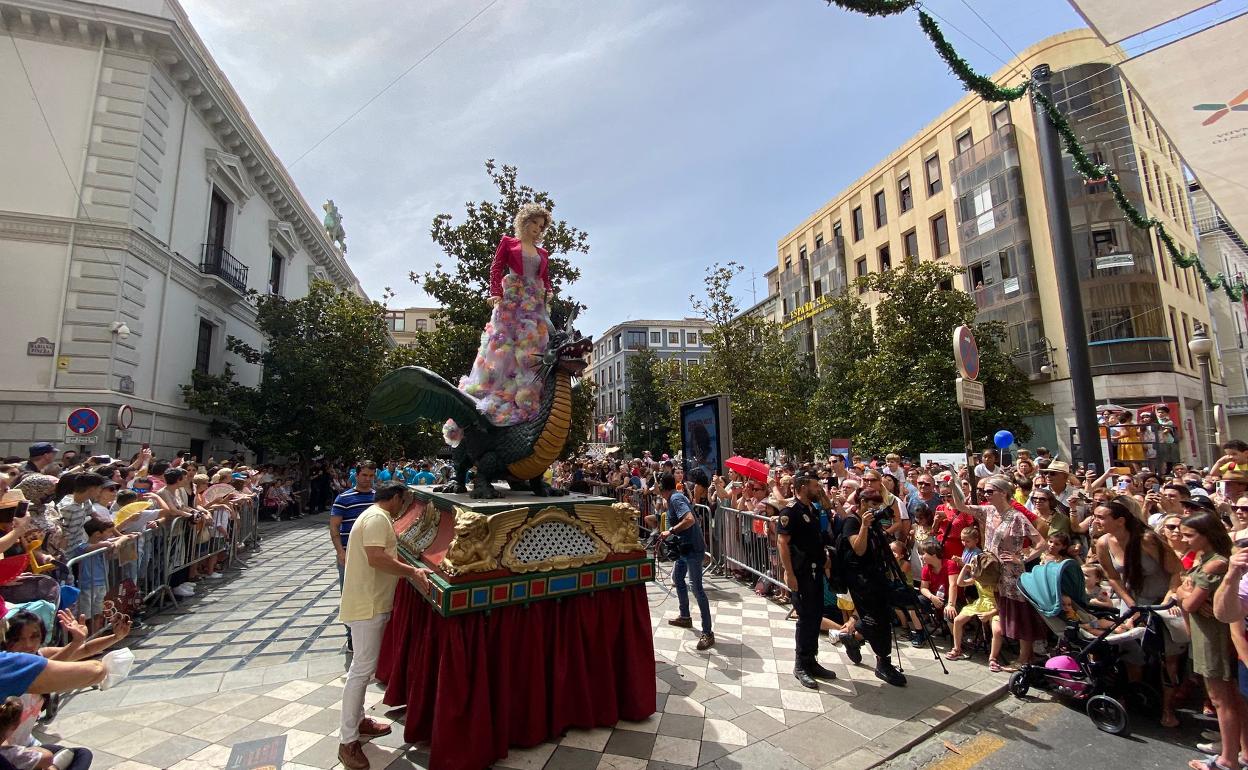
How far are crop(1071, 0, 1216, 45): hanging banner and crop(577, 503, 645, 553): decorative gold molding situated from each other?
6.85 m

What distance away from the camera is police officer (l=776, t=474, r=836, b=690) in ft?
15.2

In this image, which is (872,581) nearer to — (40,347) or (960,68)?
(960,68)

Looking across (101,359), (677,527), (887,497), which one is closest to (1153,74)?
(887,497)

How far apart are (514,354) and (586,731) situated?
2886 millimetres

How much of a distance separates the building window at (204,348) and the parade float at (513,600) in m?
16.9

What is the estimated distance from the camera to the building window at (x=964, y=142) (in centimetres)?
2412

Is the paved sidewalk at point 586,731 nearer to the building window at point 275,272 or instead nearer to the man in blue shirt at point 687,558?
the man in blue shirt at point 687,558

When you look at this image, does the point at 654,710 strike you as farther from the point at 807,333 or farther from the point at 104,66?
the point at 807,333

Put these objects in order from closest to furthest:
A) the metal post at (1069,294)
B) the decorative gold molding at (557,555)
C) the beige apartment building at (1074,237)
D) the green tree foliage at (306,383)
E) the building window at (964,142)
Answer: the decorative gold molding at (557,555)
the metal post at (1069,294)
the green tree foliage at (306,383)
the beige apartment building at (1074,237)
the building window at (964,142)

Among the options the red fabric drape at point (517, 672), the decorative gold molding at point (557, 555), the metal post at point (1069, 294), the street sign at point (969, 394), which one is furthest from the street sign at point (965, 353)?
the decorative gold molding at point (557, 555)

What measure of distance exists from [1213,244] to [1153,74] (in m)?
32.7

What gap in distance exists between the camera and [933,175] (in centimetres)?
2614

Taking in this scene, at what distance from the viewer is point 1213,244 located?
92.4 ft

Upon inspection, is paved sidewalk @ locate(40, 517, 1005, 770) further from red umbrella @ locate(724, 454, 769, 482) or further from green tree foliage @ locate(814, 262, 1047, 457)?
green tree foliage @ locate(814, 262, 1047, 457)
